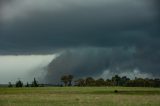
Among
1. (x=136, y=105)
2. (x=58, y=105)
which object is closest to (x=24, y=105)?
(x=58, y=105)

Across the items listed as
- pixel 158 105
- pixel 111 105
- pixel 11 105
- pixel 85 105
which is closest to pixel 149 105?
pixel 158 105

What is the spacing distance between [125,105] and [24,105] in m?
10.9

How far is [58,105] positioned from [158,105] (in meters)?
10.9

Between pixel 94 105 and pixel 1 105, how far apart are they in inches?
388

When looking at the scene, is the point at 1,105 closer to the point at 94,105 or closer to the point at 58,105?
the point at 58,105

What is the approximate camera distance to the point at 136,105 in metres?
39.9

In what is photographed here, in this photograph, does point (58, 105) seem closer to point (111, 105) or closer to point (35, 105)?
point (35, 105)

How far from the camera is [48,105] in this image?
3928cm

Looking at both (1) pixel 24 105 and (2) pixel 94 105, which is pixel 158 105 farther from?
(1) pixel 24 105

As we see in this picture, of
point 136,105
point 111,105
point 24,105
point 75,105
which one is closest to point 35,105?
point 24,105

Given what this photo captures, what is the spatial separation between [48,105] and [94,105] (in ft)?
16.2

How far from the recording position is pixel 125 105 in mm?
39406

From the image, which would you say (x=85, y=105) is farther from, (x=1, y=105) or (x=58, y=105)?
(x=1, y=105)

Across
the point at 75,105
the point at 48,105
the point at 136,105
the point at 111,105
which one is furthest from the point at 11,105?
the point at 136,105
